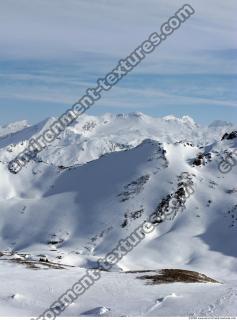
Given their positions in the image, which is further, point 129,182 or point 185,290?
point 129,182

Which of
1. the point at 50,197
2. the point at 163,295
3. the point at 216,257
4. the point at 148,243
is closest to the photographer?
the point at 163,295

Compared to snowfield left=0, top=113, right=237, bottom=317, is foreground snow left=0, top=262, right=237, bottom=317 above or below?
below

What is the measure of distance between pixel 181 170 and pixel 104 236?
37238mm

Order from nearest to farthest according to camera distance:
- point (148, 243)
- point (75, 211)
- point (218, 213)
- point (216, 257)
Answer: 1. point (216, 257)
2. point (148, 243)
3. point (218, 213)
4. point (75, 211)

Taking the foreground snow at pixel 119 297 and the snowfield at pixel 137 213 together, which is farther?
the snowfield at pixel 137 213

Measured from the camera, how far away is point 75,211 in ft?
570

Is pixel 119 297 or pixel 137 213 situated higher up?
pixel 137 213

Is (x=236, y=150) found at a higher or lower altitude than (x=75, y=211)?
higher

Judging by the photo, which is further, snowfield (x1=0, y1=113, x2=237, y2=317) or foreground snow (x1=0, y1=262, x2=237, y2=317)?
snowfield (x1=0, y1=113, x2=237, y2=317)

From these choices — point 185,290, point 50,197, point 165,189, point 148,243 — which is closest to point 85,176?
point 50,197

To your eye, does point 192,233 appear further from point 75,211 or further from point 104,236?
point 75,211

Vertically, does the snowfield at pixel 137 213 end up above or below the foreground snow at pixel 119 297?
above

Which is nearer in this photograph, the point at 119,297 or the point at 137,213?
the point at 119,297

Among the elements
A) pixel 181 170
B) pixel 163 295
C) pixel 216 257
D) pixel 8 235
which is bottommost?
pixel 163 295
